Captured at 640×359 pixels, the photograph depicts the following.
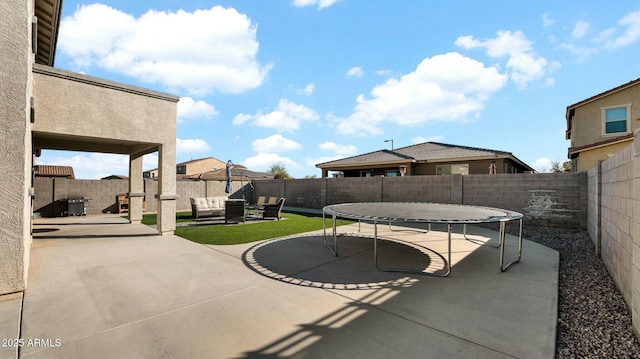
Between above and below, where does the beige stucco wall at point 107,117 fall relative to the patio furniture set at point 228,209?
above

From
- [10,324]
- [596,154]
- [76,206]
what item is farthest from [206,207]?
[596,154]

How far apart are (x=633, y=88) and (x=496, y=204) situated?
9.43m

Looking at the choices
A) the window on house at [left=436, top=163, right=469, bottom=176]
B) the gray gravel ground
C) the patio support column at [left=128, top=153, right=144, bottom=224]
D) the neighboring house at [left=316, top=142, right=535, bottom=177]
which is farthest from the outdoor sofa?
the window on house at [left=436, top=163, right=469, bottom=176]

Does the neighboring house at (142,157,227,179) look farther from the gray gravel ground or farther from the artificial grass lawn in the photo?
the gray gravel ground

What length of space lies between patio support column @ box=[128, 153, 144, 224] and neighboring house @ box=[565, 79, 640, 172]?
19.0 m

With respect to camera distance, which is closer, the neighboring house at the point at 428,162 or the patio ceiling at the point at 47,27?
the patio ceiling at the point at 47,27

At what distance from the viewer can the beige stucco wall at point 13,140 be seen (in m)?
3.66

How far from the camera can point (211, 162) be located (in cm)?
4825

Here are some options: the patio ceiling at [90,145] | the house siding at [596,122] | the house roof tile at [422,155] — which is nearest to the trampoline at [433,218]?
the patio ceiling at [90,145]

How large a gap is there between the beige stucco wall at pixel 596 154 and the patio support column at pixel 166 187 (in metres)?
15.9

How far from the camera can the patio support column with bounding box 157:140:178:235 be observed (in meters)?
8.24

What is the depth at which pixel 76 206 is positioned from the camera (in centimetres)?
1287

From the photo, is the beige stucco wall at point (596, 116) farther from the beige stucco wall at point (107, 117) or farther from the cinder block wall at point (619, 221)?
the beige stucco wall at point (107, 117)

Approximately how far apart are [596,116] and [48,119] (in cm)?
2086
